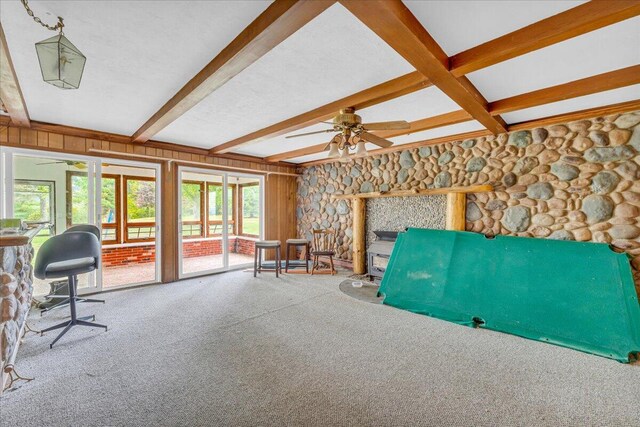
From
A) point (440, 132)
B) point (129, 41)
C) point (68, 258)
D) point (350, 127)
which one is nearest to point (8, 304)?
point (68, 258)

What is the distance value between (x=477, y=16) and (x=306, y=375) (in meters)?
2.59

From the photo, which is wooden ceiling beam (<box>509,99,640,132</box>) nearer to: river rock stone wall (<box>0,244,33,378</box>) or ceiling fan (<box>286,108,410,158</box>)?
ceiling fan (<box>286,108,410,158</box>)

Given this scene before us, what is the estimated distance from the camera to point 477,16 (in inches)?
59.6

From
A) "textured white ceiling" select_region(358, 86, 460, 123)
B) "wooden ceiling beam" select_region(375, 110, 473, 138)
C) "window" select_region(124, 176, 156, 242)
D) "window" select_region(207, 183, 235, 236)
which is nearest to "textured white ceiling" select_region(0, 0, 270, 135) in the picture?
"textured white ceiling" select_region(358, 86, 460, 123)

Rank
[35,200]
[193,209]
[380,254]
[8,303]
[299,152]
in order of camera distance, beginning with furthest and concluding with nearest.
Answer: [193,209], [299,152], [380,254], [35,200], [8,303]

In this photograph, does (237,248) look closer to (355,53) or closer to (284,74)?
(284,74)

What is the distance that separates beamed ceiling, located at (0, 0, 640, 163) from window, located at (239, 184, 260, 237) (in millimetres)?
3153

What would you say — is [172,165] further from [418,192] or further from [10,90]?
[418,192]

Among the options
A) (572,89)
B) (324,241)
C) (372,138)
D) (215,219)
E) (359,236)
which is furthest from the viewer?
(215,219)

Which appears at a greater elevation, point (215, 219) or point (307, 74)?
point (307, 74)

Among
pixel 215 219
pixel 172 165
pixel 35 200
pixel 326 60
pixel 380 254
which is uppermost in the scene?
pixel 326 60

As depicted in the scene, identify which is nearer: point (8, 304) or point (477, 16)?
point (477, 16)

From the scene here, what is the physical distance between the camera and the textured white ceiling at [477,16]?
142 cm

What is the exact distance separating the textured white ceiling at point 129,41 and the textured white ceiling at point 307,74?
348 mm
